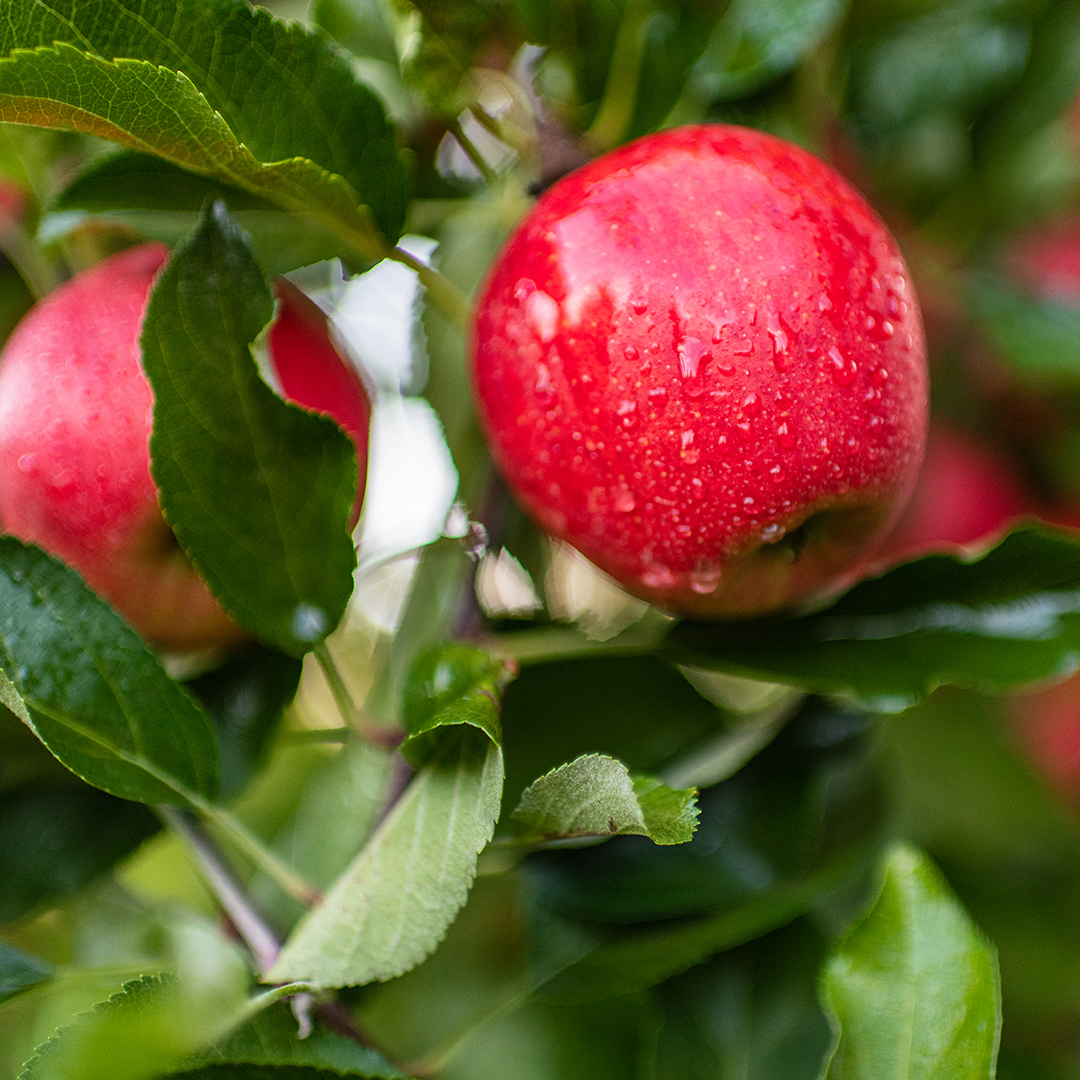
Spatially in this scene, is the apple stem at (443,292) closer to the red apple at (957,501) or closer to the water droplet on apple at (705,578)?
the water droplet on apple at (705,578)

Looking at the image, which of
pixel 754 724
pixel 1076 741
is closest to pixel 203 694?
pixel 754 724

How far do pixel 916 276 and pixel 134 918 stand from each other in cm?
94

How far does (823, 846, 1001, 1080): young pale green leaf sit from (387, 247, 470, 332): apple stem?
0.43 meters

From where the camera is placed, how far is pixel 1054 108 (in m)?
0.95

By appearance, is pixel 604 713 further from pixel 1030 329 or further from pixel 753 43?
pixel 1030 329

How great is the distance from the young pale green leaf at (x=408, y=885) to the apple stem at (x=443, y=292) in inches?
11.9

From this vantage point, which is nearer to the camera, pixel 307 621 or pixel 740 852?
pixel 307 621

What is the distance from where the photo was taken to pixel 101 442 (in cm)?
58

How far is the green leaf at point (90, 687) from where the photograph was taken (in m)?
0.50

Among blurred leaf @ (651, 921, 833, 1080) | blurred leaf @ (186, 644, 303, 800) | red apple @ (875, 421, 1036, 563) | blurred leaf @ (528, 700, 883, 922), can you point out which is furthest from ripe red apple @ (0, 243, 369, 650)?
red apple @ (875, 421, 1036, 563)

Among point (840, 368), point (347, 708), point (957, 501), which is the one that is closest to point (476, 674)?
point (347, 708)

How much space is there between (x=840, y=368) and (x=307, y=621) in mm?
303

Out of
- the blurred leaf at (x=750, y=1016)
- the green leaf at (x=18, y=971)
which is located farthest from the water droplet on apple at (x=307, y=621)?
the blurred leaf at (x=750, y=1016)

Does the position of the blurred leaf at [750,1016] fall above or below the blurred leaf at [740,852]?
below
